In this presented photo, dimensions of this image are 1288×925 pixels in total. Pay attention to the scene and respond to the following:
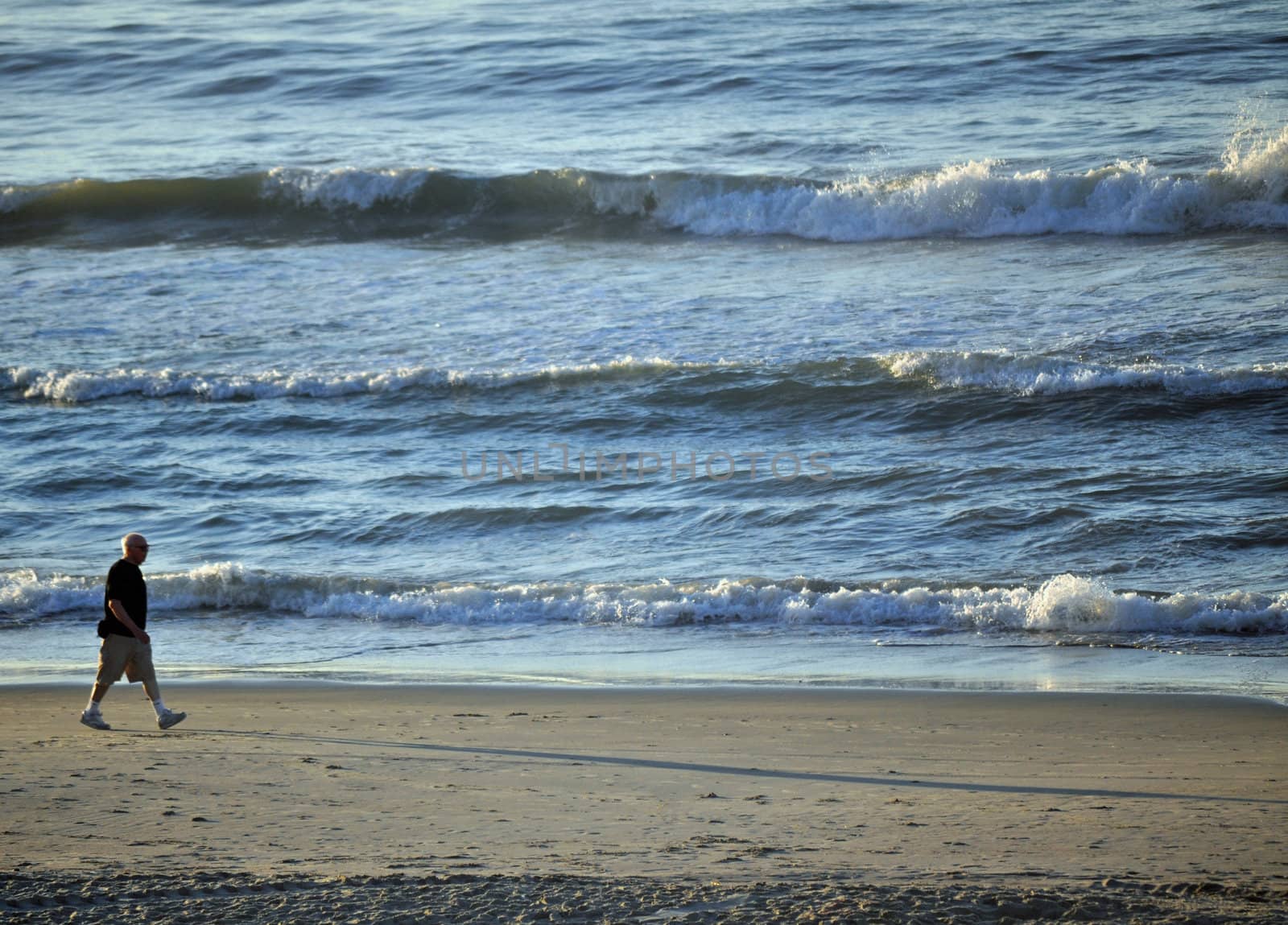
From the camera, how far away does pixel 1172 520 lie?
9.82 meters

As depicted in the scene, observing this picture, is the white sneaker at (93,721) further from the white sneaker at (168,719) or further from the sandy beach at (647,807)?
the white sneaker at (168,719)

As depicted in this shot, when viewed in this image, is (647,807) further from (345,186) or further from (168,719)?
(345,186)

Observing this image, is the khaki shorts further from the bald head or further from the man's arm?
the bald head

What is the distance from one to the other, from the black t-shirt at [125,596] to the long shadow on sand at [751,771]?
0.68 metres

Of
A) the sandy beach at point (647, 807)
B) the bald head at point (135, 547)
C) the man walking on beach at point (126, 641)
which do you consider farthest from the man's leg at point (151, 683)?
the bald head at point (135, 547)

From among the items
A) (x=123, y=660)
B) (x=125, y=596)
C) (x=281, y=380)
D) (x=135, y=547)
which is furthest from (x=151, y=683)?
(x=281, y=380)

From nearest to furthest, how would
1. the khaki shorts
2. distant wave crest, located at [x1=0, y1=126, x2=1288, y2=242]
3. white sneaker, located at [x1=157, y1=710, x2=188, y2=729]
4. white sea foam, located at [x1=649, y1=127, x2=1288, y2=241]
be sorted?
white sneaker, located at [x1=157, y1=710, x2=188, y2=729]
the khaki shorts
white sea foam, located at [x1=649, y1=127, x2=1288, y2=241]
distant wave crest, located at [x1=0, y1=126, x2=1288, y2=242]

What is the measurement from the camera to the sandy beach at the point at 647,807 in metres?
4.23

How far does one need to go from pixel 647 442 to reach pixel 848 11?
17.7 metres

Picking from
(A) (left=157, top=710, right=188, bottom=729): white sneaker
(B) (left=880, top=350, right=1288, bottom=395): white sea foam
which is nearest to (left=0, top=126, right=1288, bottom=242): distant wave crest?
(B) (left=880, top=350, right=1288, bottom=395): white sea foam

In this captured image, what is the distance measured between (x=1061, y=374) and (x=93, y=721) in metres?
9.51

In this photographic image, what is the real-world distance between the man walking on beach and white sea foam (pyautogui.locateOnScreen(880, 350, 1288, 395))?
8.55m

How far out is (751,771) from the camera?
583 cm

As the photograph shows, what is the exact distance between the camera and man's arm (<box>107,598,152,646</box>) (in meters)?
6.89
